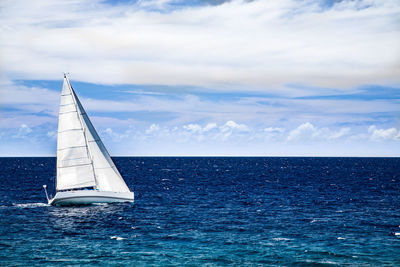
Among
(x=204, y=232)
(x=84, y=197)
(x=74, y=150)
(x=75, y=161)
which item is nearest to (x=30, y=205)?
(x=84, y=197)

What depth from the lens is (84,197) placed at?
196 ft

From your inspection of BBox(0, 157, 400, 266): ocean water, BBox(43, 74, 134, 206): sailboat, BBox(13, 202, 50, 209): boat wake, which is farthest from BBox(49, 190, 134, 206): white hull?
BBox(13, 202, 50, 209): boat wake

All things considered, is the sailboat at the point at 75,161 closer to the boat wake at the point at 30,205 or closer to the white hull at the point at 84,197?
the white hull at the point at 84,197

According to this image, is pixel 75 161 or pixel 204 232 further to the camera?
pixel 75 161

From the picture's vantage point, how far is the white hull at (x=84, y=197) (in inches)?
2341

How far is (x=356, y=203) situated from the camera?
67.9 m

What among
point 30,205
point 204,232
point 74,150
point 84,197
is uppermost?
point 74,150

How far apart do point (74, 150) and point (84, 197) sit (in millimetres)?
7011

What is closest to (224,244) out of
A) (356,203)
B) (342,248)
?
(342,248)

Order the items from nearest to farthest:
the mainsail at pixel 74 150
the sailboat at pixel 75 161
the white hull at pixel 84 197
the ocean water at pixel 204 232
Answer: the ocean water at pixel 204 232, the white hull at pixel 84 197, the sailboat at pixel 75 161, the mainsail at pixel 74 150

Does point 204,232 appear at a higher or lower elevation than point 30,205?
higher

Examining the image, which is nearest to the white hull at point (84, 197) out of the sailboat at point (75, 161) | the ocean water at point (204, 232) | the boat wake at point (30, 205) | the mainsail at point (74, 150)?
the sailboat at point (75, 161)

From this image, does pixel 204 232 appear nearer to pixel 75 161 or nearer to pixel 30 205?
pixel 75 161

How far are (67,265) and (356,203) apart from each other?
50804mm
